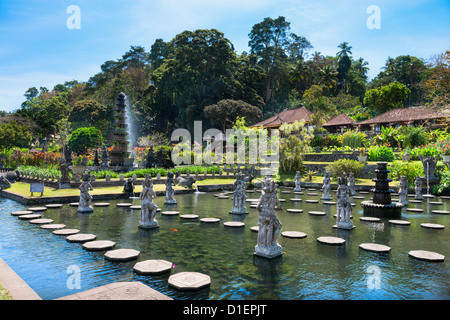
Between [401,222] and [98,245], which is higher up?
[98,245]

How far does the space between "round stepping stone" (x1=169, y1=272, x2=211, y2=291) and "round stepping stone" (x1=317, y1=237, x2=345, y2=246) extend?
4.03 m

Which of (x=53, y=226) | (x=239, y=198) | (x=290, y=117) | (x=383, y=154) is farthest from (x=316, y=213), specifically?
(x=290, y=117)

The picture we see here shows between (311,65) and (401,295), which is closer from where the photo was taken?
(401,295)

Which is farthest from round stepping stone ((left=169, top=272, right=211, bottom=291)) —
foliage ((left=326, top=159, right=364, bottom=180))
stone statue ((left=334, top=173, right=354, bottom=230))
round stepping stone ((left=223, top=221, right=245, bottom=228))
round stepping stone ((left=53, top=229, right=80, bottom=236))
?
foliage ((left=326, top=159, right=364, bottom=180))

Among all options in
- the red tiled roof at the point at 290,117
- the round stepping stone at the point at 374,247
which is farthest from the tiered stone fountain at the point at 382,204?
the red tiled roof at the point at 290,117

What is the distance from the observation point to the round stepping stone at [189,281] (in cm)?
507

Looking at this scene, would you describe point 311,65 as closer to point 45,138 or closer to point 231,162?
point 231,162

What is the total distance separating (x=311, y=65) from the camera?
73625 millimetres

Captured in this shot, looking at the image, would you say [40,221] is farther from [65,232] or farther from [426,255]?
[426,255]

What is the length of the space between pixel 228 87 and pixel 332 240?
4734 cm

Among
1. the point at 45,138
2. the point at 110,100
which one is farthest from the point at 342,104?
the point at 45,138

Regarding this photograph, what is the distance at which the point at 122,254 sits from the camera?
680cm

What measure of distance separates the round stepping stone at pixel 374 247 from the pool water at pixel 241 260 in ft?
0.60

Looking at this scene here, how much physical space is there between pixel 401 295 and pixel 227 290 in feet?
9.77
